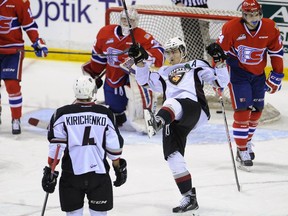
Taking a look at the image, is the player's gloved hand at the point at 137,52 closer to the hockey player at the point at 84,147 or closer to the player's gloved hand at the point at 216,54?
the player's gloved hand at the point at 216,54

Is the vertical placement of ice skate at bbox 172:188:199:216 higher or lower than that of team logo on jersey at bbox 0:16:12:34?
lower

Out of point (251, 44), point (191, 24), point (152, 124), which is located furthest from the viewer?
point (191, 24)

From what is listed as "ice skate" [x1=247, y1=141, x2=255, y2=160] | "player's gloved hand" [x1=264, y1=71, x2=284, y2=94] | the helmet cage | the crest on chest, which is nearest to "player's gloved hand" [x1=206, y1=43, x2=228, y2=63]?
the crest on chest

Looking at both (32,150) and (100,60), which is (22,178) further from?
(100,60)

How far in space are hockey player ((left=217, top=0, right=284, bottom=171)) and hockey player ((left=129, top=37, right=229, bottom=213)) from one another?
646 millimetres

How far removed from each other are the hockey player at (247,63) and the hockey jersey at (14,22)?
5.45ft

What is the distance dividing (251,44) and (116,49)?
51.4 inches

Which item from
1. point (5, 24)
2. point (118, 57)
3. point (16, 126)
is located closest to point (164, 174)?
point (118, 57)

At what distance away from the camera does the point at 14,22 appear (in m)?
6.82

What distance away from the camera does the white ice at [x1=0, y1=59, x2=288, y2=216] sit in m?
5.26

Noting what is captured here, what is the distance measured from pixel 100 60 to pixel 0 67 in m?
0.78

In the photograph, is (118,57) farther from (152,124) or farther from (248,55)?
(152,124)

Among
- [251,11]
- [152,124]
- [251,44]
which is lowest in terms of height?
[152,124]

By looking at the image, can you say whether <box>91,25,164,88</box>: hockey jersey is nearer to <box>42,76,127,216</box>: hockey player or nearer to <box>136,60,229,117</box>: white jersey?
<box>136,60,229,117</box>: white jersey
